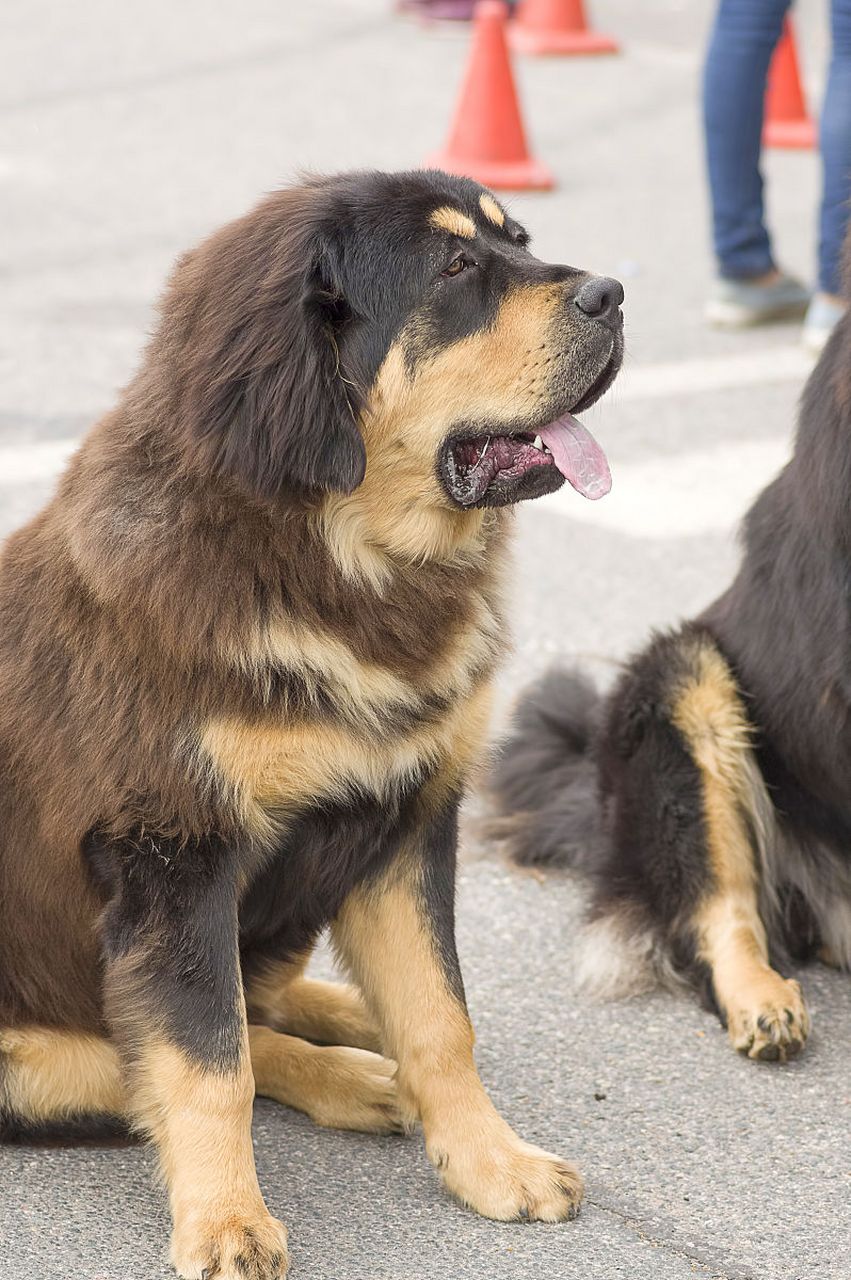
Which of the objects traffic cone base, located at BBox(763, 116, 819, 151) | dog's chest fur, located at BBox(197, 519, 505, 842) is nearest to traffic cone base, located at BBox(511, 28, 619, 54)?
traffic cone base, located at BBox(763, 116, 819, 151)

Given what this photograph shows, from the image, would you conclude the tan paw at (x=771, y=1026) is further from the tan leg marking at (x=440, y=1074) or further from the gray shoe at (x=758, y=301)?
the gray shoe at (x=758, y=301)

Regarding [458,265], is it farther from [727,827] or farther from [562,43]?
[562,43]

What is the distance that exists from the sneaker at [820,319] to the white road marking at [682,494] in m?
0.65

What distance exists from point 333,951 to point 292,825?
0.51m

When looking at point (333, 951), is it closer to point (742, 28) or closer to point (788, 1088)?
point (788, 1088)

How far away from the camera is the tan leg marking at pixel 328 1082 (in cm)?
322

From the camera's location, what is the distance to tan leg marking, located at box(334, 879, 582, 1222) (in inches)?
116

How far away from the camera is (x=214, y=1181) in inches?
109

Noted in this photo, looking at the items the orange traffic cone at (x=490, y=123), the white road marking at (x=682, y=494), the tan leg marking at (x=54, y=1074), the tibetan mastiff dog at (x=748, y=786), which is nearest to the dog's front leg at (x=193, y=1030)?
the tan leg marking at (x=54, y=1074)

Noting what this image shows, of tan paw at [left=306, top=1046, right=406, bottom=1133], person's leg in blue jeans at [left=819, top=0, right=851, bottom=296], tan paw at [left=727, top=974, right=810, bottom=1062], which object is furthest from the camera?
person's leg in blue jeans at [left=819, top=0, right=851, bottom=296]

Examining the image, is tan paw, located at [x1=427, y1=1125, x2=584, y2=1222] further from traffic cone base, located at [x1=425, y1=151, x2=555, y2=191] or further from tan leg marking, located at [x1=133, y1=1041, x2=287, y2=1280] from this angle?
traffic cone base, located at [x1=425, y1=151, x2=555, y2=191]

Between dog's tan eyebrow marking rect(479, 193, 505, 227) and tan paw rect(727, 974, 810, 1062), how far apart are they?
161 centimetres

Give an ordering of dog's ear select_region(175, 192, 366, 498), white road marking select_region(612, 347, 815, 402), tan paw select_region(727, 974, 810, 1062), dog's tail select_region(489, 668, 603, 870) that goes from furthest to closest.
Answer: white road marking select_region(612, 347, 815, 402) < dog's tail select_region(489, 668, 603, 870) < tan paw select_region(727, 974, 810, 1062) < dog's ear select_region(175, 192, 366, 498)

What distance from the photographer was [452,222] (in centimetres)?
295
